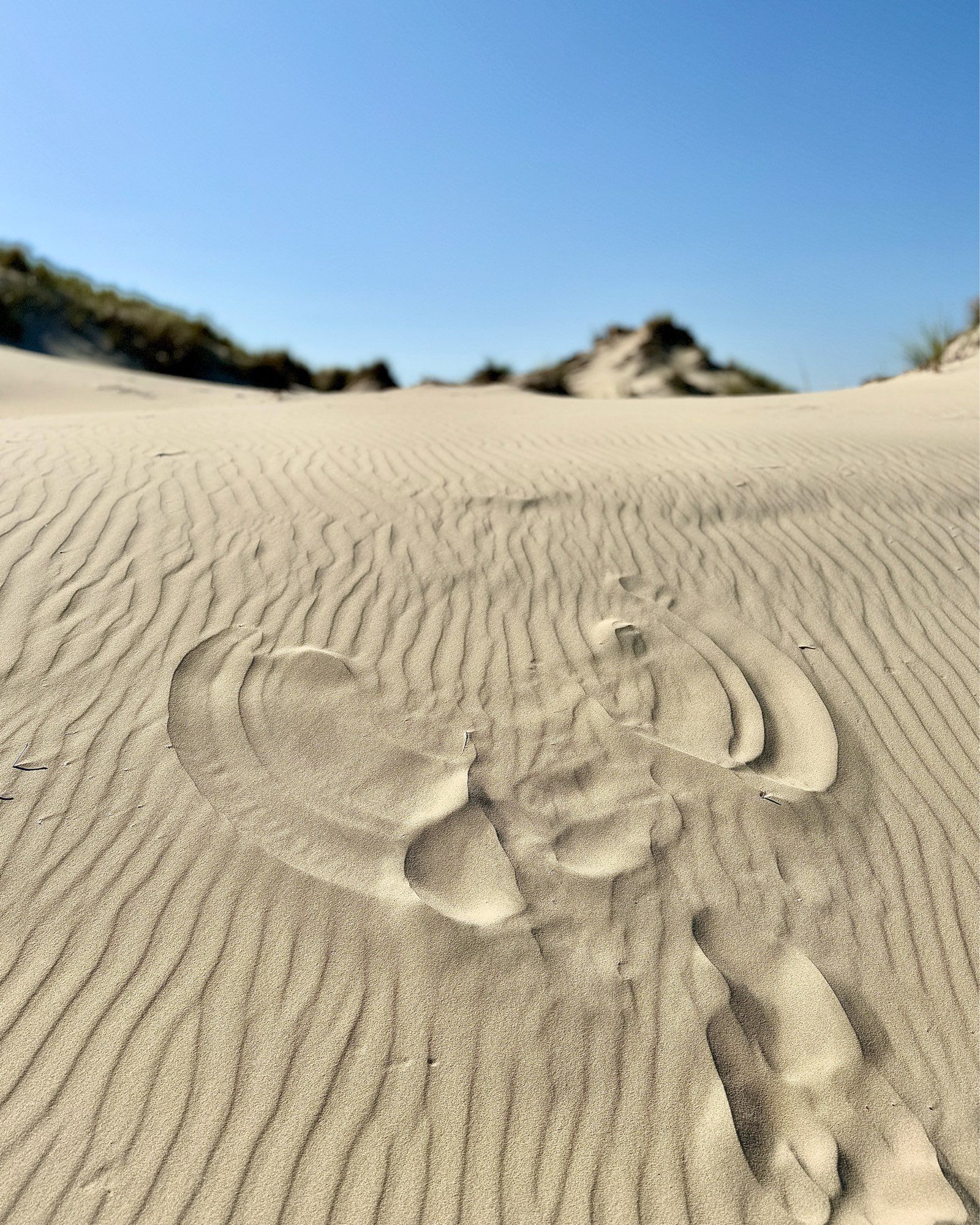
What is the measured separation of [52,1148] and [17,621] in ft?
8.07

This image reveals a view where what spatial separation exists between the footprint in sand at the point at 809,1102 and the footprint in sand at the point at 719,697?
0.82 m

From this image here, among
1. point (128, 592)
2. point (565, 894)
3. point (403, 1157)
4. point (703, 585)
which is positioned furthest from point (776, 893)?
point (128, 592)

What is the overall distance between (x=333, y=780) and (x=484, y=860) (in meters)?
0.71

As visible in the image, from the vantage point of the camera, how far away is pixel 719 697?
367cm

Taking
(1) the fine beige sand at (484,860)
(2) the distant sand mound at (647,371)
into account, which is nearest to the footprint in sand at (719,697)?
(1) the fine beige sand at (484,860)

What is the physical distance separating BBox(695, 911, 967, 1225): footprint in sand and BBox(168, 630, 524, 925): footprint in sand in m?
0.77

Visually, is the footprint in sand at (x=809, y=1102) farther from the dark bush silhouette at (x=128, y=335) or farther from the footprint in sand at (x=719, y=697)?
the dark bush silhouette at (x=128, y=335)

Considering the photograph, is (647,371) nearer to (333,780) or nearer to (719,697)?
(719,697)

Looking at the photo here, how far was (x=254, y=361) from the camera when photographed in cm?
2159

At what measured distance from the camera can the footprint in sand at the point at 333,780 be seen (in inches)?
110

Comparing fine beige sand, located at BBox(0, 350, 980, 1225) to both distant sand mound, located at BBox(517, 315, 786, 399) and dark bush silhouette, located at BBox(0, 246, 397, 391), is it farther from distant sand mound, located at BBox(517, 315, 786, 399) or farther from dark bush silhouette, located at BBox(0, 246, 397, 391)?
dark bush silhouette, located at BBox(0, 246, 397, 391)

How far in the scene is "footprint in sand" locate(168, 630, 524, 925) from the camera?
9.16 feet

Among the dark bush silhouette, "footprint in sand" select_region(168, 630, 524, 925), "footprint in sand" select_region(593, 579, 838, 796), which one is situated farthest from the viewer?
the dark bush silhouette

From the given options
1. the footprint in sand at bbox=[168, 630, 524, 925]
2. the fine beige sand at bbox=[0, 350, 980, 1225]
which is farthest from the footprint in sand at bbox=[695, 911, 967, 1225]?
the footprint in sand at bbox=[168, 630, 524, 925]
